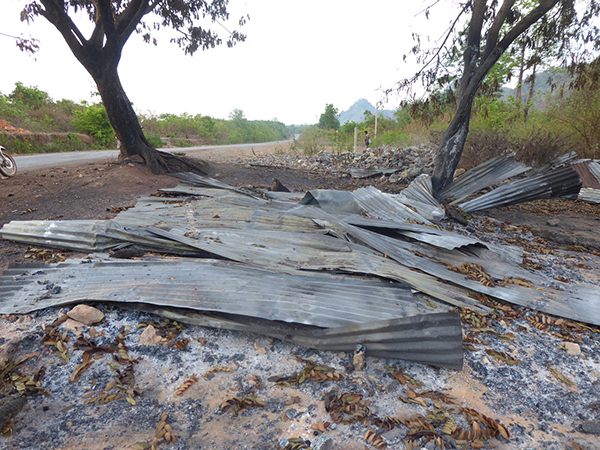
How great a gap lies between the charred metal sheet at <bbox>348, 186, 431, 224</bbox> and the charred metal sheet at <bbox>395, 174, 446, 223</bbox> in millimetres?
171

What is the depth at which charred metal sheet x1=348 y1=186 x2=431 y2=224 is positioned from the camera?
401 cm

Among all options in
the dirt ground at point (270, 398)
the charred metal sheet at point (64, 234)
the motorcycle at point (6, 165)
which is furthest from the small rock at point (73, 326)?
the motorcycle at point (6, 165)

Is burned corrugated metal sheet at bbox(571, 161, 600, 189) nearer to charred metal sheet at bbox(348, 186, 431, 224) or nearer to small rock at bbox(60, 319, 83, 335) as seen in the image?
charred metal sheet at bbox(348, 186, 431, 224)

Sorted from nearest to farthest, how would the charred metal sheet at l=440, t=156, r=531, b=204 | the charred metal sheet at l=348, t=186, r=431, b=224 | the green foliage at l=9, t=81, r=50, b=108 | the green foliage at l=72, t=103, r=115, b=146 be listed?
Answer: the charred metal sheet at l=348, t=186, r=431, b=224, the charred metal sheet at l=440, t=156, r=531, b=204, the green foliage at l=72, t=103, r=115, b=146, the green foliage at l=9, t=81, r=50, b=108

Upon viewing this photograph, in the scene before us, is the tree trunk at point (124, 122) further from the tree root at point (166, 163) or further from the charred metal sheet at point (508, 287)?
the charred metal sheet at point (508, 287)

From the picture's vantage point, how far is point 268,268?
2.54 metres

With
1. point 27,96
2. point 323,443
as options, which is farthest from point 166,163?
point 27,96

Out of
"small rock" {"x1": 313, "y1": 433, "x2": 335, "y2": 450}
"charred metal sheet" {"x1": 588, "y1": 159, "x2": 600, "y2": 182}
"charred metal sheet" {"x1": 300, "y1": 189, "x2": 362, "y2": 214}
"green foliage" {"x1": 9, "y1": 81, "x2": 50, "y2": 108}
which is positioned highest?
"green foliage" {"x1": 9, "y1": 81, "x2": 50, "y2": 108}

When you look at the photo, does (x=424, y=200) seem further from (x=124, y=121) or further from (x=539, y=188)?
(x=124, y=121)

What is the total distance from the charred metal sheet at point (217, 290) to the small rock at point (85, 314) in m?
0.09

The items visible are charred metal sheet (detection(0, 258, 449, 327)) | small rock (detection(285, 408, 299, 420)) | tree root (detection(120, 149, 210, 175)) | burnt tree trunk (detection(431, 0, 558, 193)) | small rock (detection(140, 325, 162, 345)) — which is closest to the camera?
small rock (detection(285, 408, 299, 420))

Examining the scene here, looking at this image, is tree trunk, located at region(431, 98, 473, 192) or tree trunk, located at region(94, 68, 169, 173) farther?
tree trunk, located at region(94, 68, 169, 173)

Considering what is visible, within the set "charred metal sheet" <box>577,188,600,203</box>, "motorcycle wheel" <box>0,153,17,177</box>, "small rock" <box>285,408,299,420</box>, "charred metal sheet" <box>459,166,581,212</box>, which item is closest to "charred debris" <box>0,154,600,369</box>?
"small rock" <box>285,408,299,420</box>

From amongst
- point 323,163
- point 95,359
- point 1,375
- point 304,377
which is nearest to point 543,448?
point 304,377
